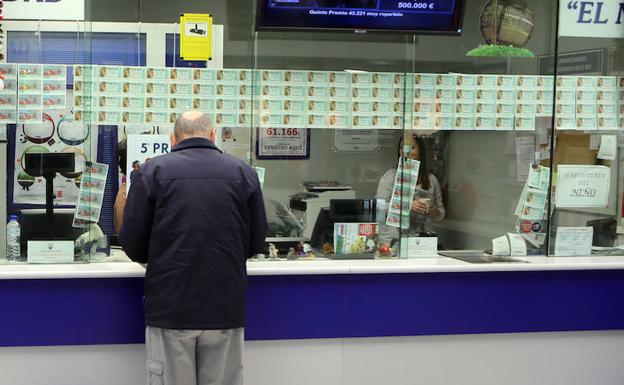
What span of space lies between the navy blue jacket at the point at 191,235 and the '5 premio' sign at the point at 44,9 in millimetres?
1308

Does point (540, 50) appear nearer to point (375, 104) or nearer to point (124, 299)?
point (375, 104)

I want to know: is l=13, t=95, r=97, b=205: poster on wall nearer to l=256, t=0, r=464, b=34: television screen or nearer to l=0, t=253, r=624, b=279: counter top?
l=0, t=253, r=624, b=279: counter top

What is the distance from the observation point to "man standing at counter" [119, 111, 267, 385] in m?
3.38

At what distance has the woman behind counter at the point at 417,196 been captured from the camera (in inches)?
174

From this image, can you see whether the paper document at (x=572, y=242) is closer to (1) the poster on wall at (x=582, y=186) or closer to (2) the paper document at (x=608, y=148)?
(1) the poster on wall at (x=582, y=186)

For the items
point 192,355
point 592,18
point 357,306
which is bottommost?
point 192,355

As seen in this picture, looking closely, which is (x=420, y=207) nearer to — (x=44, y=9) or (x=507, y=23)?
(x=507, y=23)

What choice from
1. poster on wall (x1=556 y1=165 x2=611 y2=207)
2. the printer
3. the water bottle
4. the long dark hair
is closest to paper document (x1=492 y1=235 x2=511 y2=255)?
poster on wall (x1=556 y1=165 x2=611 y2=207)

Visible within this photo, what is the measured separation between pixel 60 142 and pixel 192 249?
1.17 m

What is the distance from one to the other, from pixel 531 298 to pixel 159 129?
7.35 ft

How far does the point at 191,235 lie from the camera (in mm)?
3365

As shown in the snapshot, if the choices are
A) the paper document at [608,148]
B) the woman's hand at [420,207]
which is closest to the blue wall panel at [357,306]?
the woman's hand at [420,207]

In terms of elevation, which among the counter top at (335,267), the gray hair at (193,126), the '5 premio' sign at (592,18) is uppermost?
the '5 premio' sign at (592,18)

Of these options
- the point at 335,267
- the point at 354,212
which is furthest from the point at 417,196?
the point at 335,267
